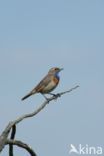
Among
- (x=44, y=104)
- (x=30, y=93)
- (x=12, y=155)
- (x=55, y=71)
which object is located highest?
(x=55, y=71)

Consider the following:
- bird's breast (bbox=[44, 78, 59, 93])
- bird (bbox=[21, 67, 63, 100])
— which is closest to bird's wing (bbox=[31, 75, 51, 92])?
bird (bbox=[21, 67, 63, 100])

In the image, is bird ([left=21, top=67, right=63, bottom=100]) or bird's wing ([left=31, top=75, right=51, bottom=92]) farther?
bird ([left=21, top=67, right=63, bottom=100])

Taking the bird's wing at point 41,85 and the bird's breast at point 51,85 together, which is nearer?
the bird's wing at point 41,85

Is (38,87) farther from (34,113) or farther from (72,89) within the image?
(34,113)

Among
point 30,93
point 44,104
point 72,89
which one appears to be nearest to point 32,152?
point 44,104

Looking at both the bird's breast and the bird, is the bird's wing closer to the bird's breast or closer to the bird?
the bird

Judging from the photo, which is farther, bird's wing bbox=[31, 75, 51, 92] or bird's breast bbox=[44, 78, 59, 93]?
bird's breast bbox=[44, 78, 59, 93]

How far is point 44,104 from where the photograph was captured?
909 centimetres

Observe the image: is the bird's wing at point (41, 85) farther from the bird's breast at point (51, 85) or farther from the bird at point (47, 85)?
the bird's breast at point (51, 85)

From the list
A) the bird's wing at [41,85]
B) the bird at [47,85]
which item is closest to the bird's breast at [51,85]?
the bird at [47,85]

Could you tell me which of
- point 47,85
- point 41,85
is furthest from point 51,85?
point 41,85

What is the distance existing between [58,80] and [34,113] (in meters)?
10.5

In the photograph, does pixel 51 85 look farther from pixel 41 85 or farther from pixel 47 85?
pixel 41 85

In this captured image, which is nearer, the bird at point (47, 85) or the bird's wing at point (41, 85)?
the bird's wing at point (41, 85)
